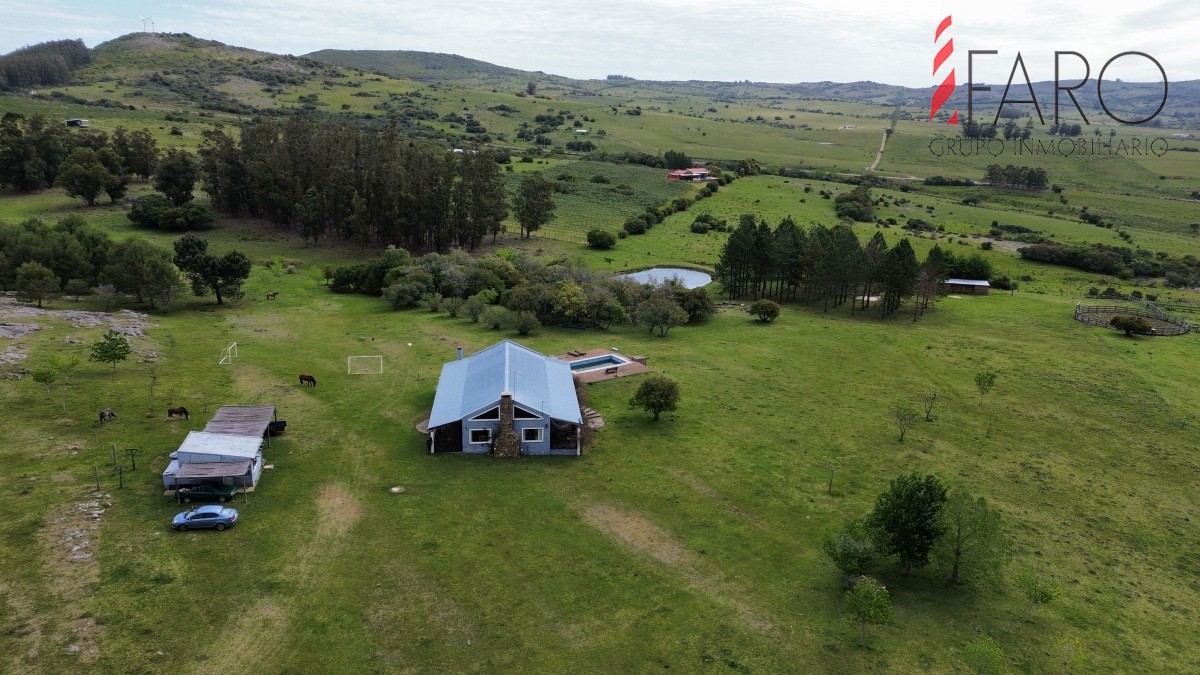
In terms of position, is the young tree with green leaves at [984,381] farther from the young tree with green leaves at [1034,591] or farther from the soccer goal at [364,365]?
the soccer goal at [364,365]

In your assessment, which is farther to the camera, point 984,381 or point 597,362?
point 597,362

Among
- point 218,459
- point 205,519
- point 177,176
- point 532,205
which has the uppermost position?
point 177,176

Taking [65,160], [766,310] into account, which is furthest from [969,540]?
[65,160]

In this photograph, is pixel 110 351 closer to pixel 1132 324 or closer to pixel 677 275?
pixel 677 275

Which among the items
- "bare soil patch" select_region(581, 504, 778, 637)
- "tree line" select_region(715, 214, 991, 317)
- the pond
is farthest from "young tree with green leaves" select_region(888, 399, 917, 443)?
the pond

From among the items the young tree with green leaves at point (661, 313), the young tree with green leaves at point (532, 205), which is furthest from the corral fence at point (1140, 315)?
the young tree with green leaves at point (532, 205)

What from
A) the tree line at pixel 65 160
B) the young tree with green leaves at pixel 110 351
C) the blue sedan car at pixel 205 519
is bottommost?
the blue sedan car at pixel 205 519
